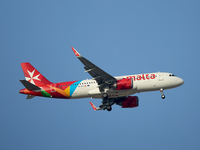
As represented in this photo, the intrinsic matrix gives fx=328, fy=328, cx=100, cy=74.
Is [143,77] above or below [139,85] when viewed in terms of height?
above

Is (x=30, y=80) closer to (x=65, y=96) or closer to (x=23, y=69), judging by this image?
(x=23, y=69)

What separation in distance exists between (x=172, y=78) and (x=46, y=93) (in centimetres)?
2367

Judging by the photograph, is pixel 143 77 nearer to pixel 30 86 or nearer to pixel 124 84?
pixel 124 84

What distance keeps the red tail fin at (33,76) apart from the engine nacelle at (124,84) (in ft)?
44.9

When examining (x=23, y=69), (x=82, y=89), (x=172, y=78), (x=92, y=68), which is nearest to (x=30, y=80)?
(x=23, y=69)

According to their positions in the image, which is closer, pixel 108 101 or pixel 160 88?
pixel 160 88

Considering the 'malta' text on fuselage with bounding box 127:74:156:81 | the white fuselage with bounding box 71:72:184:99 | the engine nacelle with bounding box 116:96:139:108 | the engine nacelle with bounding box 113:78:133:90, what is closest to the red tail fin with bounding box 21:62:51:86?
the white fuselage with bounding box 71:72:184:99

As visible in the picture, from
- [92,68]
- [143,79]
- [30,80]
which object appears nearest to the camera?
[92,68]

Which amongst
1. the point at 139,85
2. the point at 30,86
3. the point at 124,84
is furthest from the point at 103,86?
the point at 30,86

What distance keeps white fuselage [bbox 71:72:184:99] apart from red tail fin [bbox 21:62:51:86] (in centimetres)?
708

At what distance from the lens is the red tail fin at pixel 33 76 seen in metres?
63.4

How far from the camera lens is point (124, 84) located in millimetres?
58250

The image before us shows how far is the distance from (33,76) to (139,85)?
20855 millimetres

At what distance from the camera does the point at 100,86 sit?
59.4m
